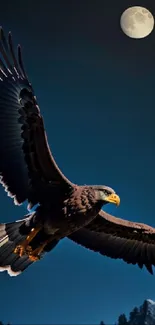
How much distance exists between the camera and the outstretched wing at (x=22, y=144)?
200 inches

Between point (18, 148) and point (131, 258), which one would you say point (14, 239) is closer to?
point (18, 148)

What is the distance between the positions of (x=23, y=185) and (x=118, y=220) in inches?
53.1

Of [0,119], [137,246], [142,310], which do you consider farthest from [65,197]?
[142,310]

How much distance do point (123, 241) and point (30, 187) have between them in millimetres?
1645

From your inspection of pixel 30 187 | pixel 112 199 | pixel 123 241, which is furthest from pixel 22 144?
pixel 123 241

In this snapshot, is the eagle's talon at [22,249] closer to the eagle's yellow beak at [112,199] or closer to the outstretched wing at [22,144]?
the outstretched wing at [22,144]

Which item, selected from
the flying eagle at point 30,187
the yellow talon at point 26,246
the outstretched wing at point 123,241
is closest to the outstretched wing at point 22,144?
the flying eagle at point 30,187

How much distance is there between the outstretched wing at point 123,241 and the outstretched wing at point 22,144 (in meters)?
1.16

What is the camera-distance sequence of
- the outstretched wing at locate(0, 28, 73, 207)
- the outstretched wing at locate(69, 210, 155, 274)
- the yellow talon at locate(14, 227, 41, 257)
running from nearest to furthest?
1. the outstretched wing at locate(0, 28, 73, 207)
2. the yellow talon at locate(14, 227, 41, 257)
3. the outstretched wing at locate(69, 210, 155, 274)

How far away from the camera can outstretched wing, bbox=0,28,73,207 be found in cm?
509

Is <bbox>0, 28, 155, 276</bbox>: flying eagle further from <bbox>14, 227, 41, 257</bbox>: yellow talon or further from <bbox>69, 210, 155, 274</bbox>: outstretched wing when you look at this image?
<bbox>69, 210, 155, 274</bbox>: outstretched wing

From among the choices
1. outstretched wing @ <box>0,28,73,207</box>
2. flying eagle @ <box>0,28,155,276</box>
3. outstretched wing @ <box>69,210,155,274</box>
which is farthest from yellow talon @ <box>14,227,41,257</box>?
outstretched wing @ <box>69,210,155,274</box>

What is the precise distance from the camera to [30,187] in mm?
5520

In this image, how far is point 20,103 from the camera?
5164mm
